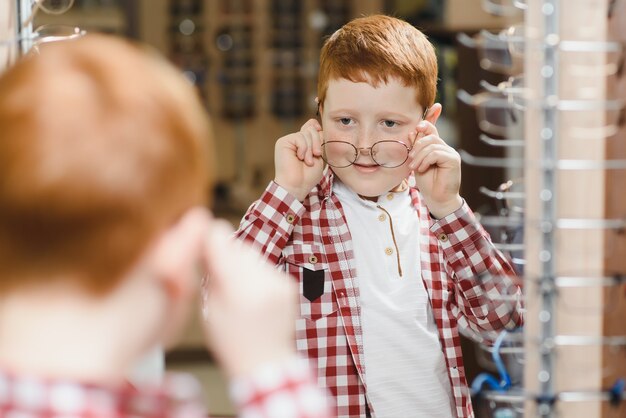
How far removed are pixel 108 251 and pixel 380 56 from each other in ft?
3.35

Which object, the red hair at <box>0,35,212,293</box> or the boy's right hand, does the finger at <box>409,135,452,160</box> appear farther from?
the red hair at <box>0,35,212,293</box>

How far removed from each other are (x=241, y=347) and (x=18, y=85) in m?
0.25

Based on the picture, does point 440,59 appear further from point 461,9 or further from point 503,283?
point 503,283

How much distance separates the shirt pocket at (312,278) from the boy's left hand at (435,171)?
0.67 ft

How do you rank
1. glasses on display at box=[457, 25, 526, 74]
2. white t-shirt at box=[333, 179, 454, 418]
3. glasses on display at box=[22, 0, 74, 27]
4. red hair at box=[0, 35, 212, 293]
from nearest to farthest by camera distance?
red hair at box=[0, 35, 212, 293]
glasses on display at box=[457, 25, 526, 74]
glasses on display at box=[22, 0, 74, 27]
white t-shirt at box=[333, 179, 454, 418]

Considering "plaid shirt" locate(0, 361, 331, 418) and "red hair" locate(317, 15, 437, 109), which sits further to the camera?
"red hair" locate(317, 15, 437, 109)

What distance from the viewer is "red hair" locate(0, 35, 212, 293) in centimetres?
70

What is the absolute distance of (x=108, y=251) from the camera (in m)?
0.72

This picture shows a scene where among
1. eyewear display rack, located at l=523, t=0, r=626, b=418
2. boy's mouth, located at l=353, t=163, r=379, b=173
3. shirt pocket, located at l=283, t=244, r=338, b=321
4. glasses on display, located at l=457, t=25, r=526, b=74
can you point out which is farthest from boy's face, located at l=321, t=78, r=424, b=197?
eyewear display rack, located at l=523, t=0, r=626, b=418

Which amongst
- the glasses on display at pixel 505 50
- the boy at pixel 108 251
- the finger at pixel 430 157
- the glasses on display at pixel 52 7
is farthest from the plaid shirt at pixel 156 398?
the finger at pixel 430 157

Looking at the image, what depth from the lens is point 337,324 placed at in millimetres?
1662

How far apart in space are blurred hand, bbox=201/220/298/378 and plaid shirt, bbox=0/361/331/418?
2 cm

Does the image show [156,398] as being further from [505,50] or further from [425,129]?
[425,129]

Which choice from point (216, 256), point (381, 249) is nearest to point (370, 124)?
point (381, 249)
